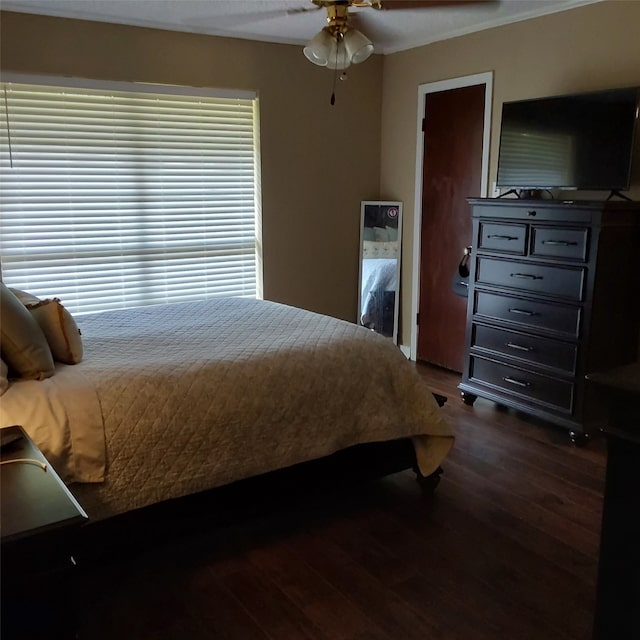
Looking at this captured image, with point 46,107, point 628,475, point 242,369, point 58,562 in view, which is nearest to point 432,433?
point 242,369

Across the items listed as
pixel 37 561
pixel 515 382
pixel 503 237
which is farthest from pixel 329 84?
pixel 37 561

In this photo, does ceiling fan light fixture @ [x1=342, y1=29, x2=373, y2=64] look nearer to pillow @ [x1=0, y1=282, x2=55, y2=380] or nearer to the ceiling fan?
the ceiling fan

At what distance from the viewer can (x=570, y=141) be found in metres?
3.59

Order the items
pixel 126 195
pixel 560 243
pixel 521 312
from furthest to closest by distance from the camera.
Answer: pixel 126 195
pixel 521 312
pixel 560 243

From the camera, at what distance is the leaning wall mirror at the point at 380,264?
5.20 meters

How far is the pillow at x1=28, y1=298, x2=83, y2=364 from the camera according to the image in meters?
2.46

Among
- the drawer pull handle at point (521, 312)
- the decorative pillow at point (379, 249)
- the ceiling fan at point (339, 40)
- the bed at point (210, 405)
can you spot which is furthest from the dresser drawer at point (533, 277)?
the ceiling fan at point (339, 40)

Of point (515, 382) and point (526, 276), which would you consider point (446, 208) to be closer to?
point (526, 276)

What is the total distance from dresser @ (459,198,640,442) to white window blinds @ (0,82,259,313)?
→ 1.88 meters

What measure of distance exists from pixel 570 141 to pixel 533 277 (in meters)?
0.79

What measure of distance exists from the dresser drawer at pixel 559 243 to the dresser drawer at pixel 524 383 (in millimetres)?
687

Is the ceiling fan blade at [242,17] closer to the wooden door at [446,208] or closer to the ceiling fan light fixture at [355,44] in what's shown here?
the ceiling fan light fixture at [355,44]

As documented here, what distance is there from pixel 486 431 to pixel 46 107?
3.33 metres

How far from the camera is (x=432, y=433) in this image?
9.36ft
